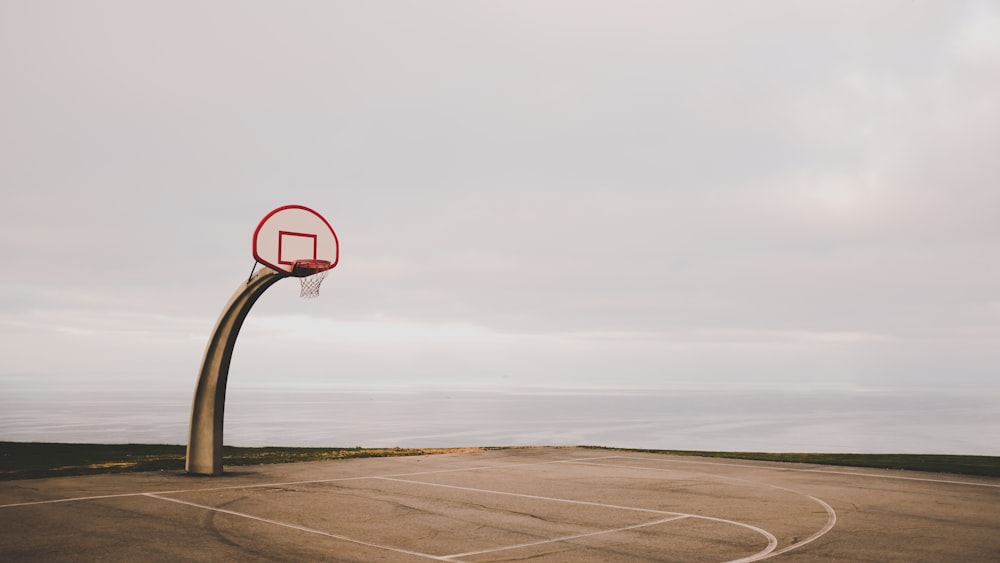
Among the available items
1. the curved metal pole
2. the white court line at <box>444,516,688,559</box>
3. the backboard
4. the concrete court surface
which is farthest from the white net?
the white court line at <box>444,516,688,559</box>

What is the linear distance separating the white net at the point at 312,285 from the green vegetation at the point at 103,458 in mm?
5029

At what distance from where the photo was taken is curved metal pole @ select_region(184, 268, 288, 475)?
16484 mm

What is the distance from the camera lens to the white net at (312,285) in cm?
1781

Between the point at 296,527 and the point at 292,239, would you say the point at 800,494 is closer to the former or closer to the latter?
the point at 296,527

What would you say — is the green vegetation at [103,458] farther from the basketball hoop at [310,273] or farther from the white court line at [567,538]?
the white court line at [567,538]

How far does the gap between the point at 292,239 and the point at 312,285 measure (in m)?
1.37

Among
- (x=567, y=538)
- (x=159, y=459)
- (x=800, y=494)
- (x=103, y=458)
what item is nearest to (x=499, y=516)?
(x=567, y=538)

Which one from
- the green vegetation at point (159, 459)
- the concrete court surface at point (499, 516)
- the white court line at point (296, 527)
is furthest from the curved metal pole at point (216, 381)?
the white court line at point (296, 527)

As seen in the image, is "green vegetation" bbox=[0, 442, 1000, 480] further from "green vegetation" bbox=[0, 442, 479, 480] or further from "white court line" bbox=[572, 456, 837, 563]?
"white court line" bbox=[572, 456, 837, 563]

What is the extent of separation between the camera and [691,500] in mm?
13875

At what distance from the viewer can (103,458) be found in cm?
2086

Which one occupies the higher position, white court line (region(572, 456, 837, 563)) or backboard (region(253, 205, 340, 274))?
backboard (region(253, 205, 340, 274))

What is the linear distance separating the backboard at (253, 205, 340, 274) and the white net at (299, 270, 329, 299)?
0.47 meters

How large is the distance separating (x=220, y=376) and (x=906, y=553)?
532 inches
